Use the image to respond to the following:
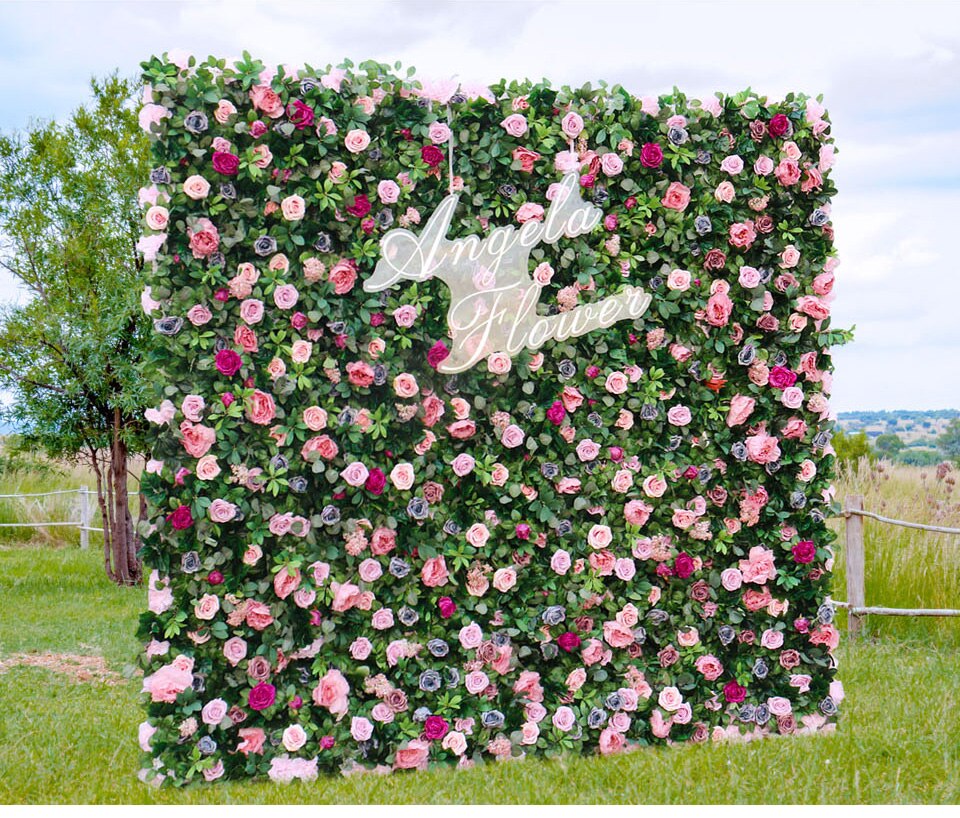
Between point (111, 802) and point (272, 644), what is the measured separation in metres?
0.96

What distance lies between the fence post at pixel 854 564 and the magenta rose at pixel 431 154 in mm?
4844

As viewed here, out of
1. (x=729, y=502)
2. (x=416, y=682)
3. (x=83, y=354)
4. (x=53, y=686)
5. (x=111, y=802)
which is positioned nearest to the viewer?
(x=111, y=802)

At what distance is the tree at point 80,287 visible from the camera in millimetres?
10734

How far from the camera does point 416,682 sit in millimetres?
4695

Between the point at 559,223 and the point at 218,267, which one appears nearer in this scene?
the point at 218,267

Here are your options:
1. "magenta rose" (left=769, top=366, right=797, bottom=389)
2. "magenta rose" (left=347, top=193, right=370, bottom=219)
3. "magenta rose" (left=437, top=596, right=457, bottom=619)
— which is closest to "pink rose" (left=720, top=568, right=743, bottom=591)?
"magenta rose" (left=769, top=366, right=797, bottom=389)

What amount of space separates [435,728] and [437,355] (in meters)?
1.78

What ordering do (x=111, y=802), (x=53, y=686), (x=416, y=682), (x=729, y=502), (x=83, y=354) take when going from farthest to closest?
(x=83, y=354)
(x=53, y=686)
(x=729, y=502)
(x=416, y=682)
(x=111, y=802)

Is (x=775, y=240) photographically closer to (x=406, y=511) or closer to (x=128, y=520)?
(x=406, y=511)

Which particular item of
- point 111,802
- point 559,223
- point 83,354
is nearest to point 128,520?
point 83,354

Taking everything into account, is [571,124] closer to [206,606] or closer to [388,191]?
[388,191]

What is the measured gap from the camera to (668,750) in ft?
16.2

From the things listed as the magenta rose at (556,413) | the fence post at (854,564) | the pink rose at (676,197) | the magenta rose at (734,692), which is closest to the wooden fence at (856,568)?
the fence post at (854,564)

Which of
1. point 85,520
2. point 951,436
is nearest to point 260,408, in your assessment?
point 85,520
